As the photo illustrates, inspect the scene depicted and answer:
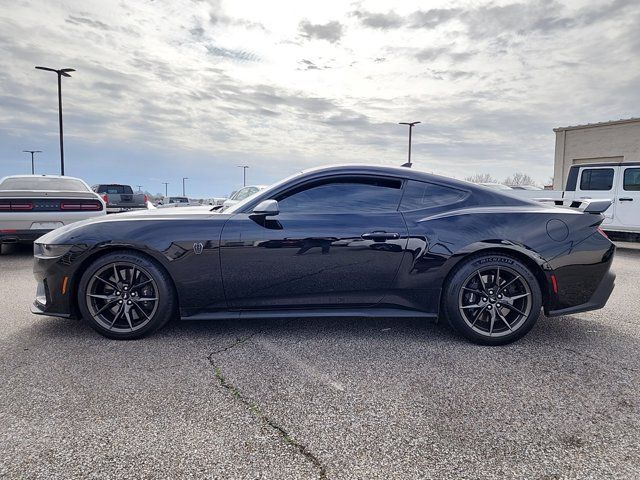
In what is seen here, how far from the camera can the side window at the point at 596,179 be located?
9.49 m

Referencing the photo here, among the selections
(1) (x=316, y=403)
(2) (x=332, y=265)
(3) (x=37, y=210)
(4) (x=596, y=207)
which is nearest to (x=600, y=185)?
(4) (x=596, y=207)

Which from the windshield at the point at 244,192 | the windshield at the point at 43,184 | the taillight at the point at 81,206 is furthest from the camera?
the windshield at the point at 244,192

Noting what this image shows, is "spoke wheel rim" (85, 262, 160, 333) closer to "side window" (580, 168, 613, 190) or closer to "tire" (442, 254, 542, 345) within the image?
"tire" (442, 254, 542, 345)

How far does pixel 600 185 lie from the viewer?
9.62m

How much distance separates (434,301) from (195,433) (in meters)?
1.97

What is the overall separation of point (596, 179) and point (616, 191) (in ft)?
1.67

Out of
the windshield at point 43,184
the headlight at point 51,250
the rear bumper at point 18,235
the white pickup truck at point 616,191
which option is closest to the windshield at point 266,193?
the headlight at point 51,250

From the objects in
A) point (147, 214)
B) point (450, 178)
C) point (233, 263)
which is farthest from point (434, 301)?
point (147, 214)

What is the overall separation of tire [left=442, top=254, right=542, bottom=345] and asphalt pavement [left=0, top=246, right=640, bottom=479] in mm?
133

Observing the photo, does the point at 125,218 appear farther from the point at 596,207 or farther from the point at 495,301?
the point at 596,207

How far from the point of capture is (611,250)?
3.20m

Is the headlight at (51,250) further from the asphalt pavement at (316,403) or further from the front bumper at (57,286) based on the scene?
the asphalt pavement at (316,403)

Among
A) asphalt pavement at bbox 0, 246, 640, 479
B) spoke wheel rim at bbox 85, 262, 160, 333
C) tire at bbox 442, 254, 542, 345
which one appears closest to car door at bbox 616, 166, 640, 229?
asphalt pavement at bbox 0, 246, 640, 479

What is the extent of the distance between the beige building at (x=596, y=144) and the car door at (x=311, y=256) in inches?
899
